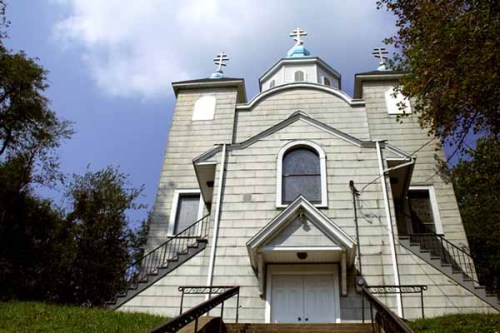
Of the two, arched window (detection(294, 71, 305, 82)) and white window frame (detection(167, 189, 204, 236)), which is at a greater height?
arched window (detection(294, 71, 305, 82))

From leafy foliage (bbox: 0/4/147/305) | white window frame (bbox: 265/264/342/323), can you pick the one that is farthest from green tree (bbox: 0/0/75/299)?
white window frame (bbox: 265/264/342/323)

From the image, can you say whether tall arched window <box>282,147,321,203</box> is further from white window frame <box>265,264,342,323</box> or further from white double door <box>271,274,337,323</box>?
white double door <box>271,274,337,323</box>

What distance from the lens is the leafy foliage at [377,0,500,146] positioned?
27.8 feet

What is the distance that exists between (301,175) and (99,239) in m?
12.8

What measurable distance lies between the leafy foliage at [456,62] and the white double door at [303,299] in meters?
4.98

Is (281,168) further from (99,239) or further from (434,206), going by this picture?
(99,239)

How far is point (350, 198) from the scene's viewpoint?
444 inches

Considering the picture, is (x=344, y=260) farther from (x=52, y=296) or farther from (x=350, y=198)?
(x=52, y=296)

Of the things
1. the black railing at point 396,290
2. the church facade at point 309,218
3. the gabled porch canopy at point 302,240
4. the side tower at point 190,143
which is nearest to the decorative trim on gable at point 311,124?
the church facade at point 309,218

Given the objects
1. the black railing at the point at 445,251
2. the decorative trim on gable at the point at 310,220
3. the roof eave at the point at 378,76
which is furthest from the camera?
the roof eave at the point at 378,76

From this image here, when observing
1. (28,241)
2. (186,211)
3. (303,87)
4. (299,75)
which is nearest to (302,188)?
(186,211)

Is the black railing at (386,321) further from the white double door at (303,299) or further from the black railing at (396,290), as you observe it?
the white double door at (303,299)

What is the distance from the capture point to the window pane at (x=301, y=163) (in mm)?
11984

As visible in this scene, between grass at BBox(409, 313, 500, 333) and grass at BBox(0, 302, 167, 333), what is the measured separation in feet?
16.7
